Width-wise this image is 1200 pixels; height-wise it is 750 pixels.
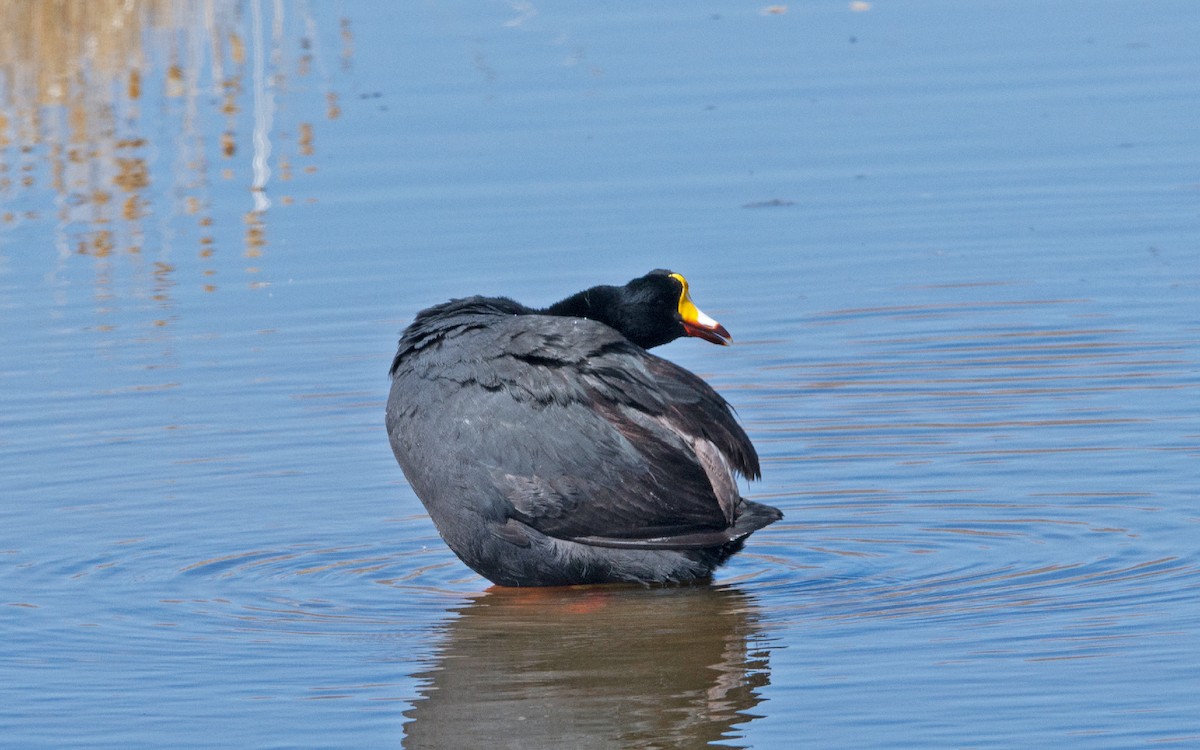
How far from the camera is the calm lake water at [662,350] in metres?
5.46

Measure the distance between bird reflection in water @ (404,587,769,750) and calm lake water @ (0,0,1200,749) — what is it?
0.02m

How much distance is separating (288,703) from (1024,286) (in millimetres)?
5101

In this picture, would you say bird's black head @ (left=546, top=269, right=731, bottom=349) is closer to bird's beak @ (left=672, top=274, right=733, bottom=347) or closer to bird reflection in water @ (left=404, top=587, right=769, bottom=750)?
bird's beak @ (left=672, top=274, right=733, bottom=347)

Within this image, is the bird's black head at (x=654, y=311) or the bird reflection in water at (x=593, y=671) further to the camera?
the bird's black head at (x=654, y=311)

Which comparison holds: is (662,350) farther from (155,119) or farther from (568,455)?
(155,119)

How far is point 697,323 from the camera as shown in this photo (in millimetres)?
6852

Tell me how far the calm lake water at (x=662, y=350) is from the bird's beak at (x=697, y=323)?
69 centimetres

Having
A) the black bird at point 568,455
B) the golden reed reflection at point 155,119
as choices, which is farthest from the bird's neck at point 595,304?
the golden reed reflection at point 155,119

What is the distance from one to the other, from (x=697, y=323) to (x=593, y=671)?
158 centimetres

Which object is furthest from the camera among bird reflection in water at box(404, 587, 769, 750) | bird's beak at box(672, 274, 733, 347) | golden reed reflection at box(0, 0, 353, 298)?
golden reed reflection at box(0, 0, 353, 298)

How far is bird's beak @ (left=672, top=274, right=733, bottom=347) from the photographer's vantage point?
685 cm

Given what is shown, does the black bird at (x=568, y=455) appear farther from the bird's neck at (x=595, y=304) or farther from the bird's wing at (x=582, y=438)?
the bird's neck at (x=595, y=304)

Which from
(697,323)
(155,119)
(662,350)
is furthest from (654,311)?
(155,119)

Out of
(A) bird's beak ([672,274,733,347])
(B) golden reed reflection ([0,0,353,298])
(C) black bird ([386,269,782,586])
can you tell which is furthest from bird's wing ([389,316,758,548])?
(B) golden reed reflection ([0,0,353,298])
